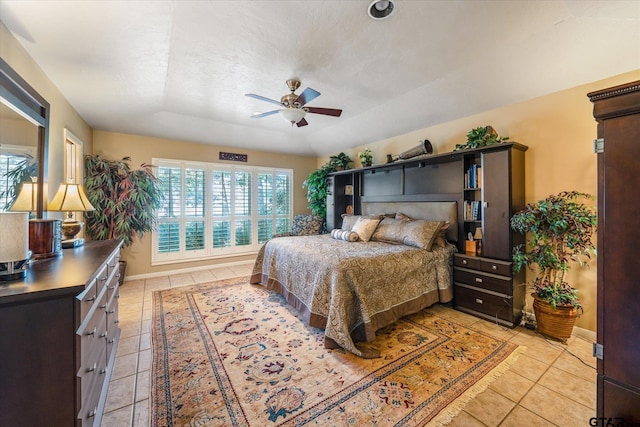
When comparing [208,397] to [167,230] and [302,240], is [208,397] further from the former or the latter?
[167,230]

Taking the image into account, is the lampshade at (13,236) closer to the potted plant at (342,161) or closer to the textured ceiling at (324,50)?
the textured ceiling at (324,50)

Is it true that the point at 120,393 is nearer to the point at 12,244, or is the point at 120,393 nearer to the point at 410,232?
the point at 12,244

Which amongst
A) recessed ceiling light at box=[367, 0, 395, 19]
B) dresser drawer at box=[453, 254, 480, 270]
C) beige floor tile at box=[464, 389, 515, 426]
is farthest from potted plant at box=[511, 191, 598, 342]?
recessed ceiling light at box=[367, 0, 395, 19]

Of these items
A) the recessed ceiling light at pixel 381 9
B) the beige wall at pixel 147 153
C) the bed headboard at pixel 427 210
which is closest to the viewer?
the recessed ceiling light at pixel 381 9

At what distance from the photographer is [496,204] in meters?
2.85

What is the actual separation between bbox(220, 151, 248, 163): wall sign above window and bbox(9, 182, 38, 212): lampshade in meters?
3.40

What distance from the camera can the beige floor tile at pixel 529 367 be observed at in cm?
195

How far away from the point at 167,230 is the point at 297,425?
4322mm

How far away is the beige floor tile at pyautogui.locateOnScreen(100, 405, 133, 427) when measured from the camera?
4.94 ft

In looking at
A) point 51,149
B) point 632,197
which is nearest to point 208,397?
point 632,197

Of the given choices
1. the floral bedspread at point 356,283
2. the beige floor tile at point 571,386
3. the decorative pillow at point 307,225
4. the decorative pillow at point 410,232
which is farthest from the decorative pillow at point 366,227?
the beige floor tile at point 571,386

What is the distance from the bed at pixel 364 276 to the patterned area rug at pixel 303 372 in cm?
20

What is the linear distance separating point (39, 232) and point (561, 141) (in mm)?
4659

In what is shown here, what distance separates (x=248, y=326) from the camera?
8.92 feet
